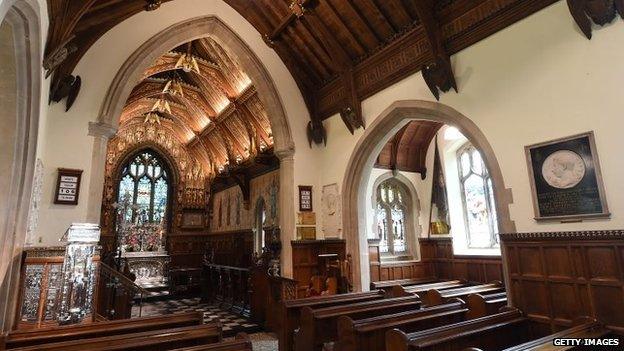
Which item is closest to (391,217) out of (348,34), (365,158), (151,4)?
(365,158)

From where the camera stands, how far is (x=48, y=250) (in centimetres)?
436

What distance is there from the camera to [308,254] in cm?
770

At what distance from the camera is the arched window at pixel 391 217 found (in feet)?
33.3

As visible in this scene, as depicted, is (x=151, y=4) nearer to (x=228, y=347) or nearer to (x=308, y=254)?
(x=308, y=254)

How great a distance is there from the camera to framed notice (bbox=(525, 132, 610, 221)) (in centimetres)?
387

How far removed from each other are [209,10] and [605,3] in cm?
686

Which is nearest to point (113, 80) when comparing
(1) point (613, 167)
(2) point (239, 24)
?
(2) point (239, 24)

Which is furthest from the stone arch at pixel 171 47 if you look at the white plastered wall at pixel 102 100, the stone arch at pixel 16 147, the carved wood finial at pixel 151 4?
the stone arch at pixel 16 147

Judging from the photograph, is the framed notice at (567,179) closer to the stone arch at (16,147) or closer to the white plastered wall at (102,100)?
the white plastered wall at (102,100)

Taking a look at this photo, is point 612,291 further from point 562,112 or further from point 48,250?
point 48,250

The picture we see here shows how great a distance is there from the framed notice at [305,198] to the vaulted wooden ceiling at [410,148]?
103 inches

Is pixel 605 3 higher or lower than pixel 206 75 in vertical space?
lower

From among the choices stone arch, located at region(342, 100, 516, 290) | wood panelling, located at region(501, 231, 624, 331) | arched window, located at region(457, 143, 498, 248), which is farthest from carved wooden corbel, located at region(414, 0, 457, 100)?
arched window, located at region(457, 143, 498, 248)

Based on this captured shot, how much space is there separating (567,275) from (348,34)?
5.46 metres
